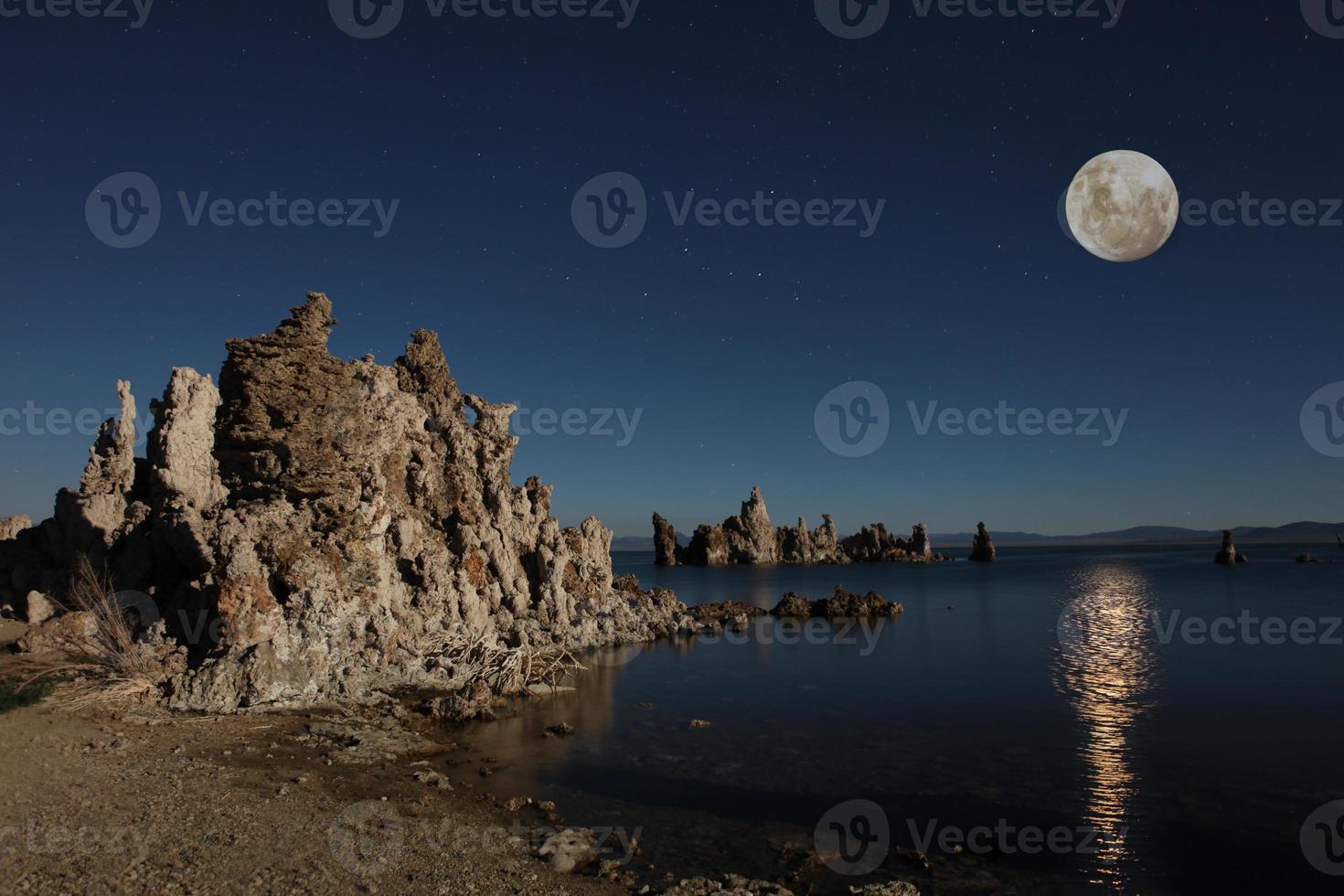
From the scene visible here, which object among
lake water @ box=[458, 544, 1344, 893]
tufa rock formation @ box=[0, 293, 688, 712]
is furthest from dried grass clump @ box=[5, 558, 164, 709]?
lake water @ box=[458, 544, 1344, 893]

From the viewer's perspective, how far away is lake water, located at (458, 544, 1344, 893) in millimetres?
12117

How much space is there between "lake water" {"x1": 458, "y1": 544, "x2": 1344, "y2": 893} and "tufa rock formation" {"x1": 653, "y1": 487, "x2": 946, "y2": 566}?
115 metres

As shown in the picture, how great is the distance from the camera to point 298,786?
1284 centimetres

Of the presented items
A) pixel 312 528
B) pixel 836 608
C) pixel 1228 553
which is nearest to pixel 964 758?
pixel 312 528

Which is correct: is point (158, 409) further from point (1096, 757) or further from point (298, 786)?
point (1096, 757)

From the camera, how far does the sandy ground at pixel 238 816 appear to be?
916cm

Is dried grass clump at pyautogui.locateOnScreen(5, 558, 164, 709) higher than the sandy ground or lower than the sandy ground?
higher

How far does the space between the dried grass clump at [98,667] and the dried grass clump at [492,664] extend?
312 inches

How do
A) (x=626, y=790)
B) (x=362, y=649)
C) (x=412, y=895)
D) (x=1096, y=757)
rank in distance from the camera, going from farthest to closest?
(x=362, y=649) < (x=1096, y=757) < (x=626, y=790) < (x=412, y=895)

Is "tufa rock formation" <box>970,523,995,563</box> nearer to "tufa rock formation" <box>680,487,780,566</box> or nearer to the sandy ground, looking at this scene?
"tufa rock formation" <box>680,487,780,566</box>

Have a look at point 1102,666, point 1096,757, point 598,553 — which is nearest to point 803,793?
point 1096,757

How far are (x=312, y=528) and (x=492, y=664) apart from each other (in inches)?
298

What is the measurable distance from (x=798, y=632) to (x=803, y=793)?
2820 cm

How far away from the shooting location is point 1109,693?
1013 inches
